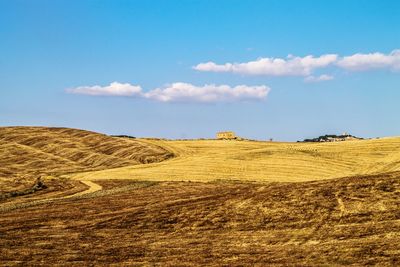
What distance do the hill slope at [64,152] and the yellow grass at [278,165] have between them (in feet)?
26.5

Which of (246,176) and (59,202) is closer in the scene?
(59,202)

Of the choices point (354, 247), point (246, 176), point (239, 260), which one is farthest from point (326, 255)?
point (246, 176)

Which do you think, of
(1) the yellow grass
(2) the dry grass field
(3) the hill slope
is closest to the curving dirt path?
(2) the dry grass field

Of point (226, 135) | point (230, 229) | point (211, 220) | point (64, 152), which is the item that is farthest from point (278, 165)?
point (226, 135)

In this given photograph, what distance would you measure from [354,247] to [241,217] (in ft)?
33.8

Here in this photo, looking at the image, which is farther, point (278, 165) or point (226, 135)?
point (226, 135)

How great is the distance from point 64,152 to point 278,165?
45660 mm

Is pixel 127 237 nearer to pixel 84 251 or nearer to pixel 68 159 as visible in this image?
pixel 84 251

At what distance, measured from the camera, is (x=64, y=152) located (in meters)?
99.8

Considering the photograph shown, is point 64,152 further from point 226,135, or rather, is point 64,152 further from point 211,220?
point 211,220

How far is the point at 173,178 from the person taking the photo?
214 ft

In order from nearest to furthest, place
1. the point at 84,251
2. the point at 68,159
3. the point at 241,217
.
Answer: the point at 84,251 < the point at 241,217 < the point at 68,159

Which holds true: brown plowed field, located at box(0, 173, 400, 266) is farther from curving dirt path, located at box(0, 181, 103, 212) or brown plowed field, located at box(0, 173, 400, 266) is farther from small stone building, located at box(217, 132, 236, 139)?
small stone building, located at box(217, 132, 236, 139)

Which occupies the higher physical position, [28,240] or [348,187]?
[348,187]
